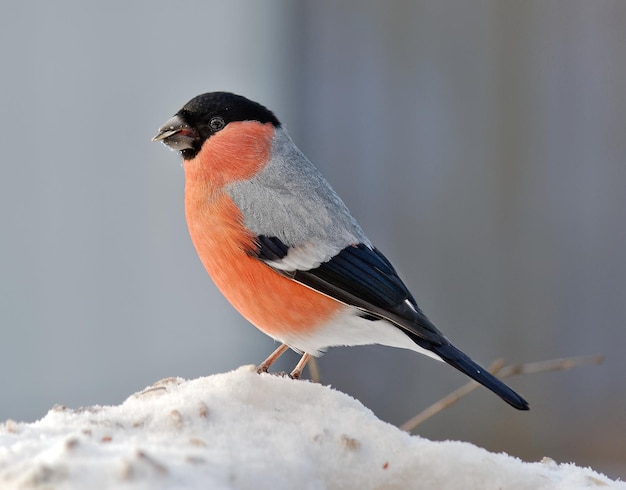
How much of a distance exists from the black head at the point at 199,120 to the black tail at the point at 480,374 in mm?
544

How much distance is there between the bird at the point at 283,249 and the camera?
146 centimetres

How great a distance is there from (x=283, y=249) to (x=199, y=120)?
0.99ft

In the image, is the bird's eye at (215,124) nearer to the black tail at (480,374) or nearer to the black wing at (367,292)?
the black wing at (367,292)

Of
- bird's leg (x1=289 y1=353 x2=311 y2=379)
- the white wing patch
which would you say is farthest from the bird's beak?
bird's leg (x1=289 y1=353 x2=311 y2=379)

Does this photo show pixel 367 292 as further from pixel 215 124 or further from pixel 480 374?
pixel 215 124

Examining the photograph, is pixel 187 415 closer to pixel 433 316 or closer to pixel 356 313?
pixel 356 313

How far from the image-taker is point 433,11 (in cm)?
363

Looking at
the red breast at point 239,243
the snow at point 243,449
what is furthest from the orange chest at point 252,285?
the snow at point 243,449

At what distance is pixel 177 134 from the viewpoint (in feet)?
5.17

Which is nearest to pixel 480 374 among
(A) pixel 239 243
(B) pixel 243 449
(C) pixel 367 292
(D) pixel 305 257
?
(C) pixel 367 292

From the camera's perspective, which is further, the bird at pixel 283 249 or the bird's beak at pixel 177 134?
the bird's beak at pixel 177 134

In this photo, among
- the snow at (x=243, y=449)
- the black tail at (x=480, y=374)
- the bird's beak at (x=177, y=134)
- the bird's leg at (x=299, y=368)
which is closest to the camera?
the snow at (x=243, y=449)

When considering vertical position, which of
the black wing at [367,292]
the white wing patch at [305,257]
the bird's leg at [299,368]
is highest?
the white wing patch at [305,257]

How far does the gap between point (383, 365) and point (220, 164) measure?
217 cm
